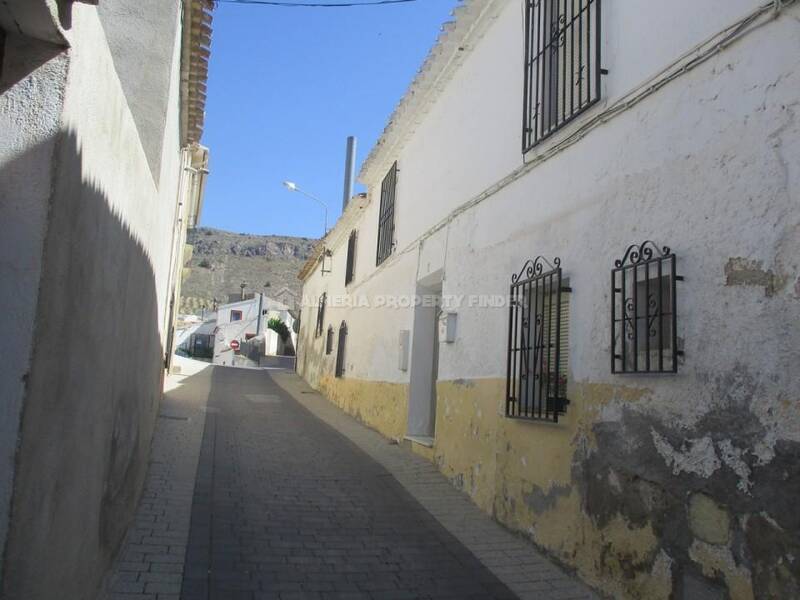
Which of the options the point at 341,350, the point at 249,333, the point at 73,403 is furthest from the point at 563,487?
the point at 249,333

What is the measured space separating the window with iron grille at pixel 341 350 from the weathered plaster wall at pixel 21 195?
38.6 feet

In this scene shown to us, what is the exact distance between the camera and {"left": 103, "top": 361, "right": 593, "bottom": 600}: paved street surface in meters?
4.08

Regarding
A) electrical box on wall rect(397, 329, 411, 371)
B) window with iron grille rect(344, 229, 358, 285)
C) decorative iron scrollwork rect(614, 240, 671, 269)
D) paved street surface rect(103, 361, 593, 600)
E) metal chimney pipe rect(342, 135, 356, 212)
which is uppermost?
metal chimney pipe rect(342, 135, 356, 212)

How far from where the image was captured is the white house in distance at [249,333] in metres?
38.3

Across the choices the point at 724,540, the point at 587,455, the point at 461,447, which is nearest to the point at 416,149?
the point at 461,447

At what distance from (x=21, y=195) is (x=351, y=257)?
12333mm

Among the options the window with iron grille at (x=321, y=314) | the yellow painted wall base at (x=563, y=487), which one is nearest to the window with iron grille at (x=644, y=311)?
the yellow painted wall base at (x=563, y=487)

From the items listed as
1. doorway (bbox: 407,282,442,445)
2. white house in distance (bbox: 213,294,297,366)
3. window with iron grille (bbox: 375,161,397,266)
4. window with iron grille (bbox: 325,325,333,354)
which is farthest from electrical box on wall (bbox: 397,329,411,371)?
white house in distance (bbox: 213,294,297,366)

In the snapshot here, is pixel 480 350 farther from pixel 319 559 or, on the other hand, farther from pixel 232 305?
pixel 232 305

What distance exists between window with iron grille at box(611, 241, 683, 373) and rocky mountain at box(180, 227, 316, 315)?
192 ft

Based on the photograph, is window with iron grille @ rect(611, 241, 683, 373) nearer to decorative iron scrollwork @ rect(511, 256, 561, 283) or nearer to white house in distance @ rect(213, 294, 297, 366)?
decorative iron scrollwork @ rect(511, 256, 561, 283)

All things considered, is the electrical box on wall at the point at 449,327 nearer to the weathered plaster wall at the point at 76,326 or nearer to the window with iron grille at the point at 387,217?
the window with iron grille at the point at 387,217

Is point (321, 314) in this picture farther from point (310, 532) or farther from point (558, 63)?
point (558, 63)

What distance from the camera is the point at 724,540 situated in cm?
303
